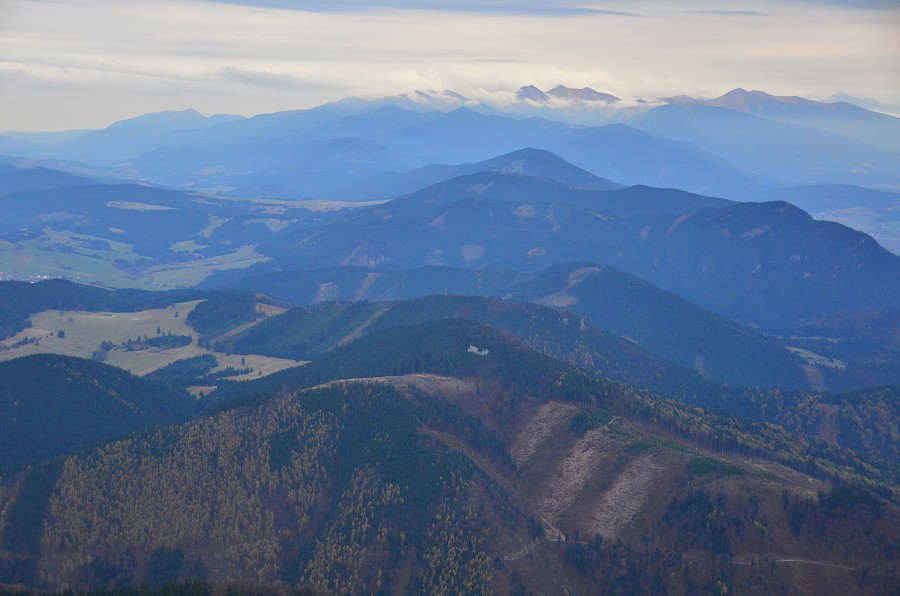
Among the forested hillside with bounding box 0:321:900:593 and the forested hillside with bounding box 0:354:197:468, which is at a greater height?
the forested hillside with bounding box 0:321:900:593

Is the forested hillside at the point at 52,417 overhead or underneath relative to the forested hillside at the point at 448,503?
underneath

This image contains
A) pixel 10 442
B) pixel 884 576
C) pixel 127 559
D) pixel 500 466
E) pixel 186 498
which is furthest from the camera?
pixel 10 442

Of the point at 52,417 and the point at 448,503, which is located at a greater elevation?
the point at 448,503

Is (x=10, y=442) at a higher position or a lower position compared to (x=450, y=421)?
lower

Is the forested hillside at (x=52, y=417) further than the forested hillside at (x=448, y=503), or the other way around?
the forested hillside at (x=52, y=417)

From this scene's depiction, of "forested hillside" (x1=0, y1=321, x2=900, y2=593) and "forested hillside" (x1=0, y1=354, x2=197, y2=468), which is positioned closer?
"forested hillside" (x1=0, y1=321, x2=900, y2=593)

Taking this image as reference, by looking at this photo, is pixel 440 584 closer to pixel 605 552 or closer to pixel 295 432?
pixel 605 552

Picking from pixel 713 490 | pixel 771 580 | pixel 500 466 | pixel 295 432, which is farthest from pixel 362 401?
pixel 771 580

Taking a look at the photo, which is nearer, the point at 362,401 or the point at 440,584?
the point at 440,584

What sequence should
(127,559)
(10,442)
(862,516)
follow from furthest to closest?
(10,442)
(127,559)
(862,516)

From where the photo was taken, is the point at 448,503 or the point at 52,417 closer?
the point at 448,503
